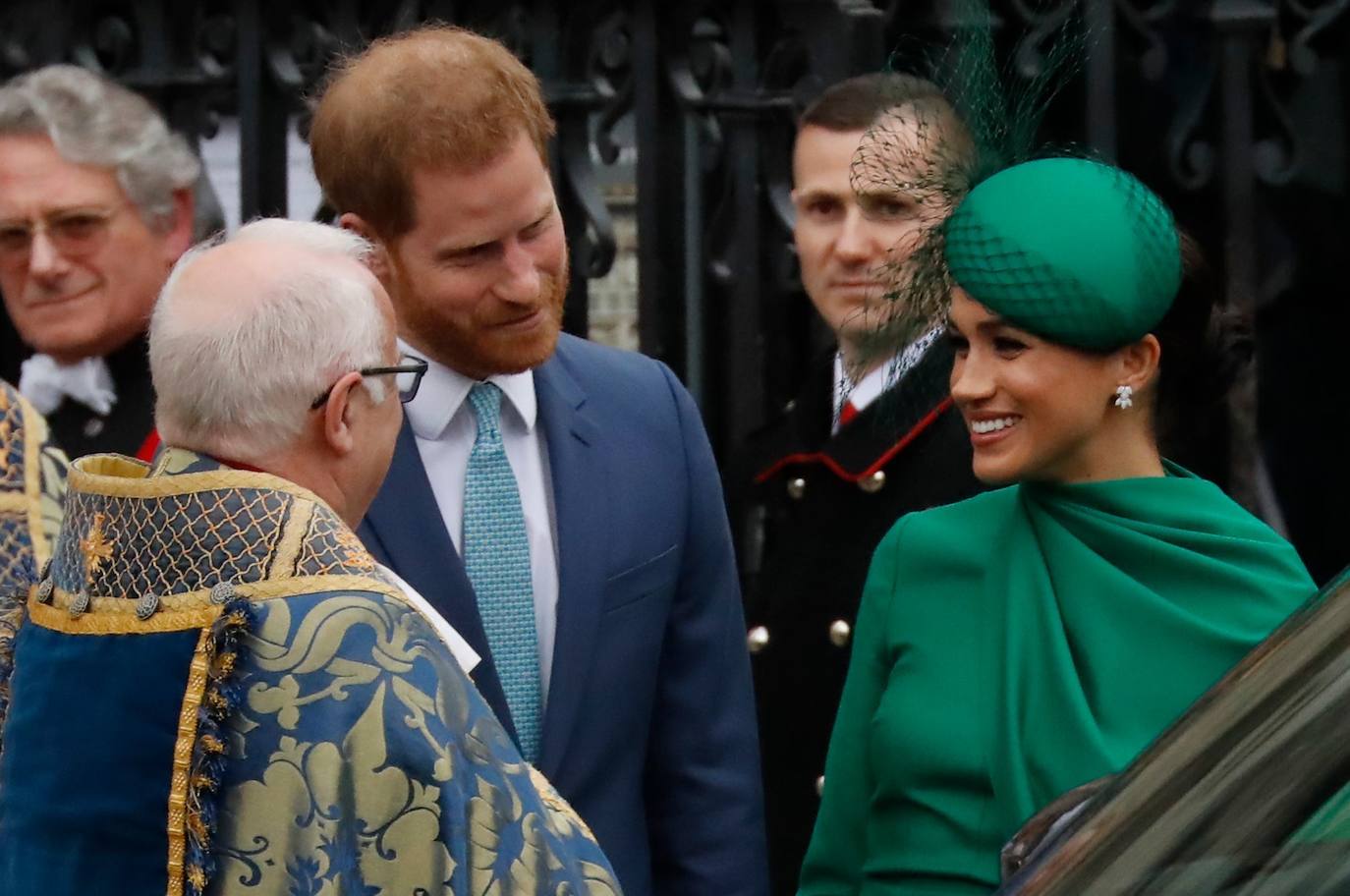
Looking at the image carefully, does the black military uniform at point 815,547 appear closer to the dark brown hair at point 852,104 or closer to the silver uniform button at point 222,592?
the dark brown hair at point 852,104

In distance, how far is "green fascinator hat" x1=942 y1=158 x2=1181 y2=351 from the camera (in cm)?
308

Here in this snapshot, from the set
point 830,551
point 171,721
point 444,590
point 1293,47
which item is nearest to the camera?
point 171,721

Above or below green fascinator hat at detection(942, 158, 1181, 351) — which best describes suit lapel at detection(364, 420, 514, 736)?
below

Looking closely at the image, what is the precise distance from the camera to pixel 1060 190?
124 inches

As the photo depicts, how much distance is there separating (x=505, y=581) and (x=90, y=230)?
61.2 inches

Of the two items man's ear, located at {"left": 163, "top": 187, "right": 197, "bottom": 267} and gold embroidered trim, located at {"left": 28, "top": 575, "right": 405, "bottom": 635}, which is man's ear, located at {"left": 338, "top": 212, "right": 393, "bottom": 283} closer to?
gold embroidered trim, located at {"left": 28, "top": 575, "right": 405, "bottom": 635}

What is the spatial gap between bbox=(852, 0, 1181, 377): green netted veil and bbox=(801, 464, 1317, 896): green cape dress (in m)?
0.24

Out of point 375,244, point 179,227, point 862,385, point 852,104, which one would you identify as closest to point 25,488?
point 375,244

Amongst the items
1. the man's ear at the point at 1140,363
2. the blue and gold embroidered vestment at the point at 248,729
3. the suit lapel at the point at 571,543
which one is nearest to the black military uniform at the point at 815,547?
the suit lapel at the point at 571,543

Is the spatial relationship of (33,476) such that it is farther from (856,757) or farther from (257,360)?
(856,757)

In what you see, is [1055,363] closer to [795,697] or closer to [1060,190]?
[1060,190]

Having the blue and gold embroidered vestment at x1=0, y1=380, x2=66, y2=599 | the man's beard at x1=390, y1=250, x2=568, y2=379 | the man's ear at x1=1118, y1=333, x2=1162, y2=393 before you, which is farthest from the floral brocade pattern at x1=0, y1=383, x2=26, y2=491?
the man's ear at x1=1118, y1=333, x2=1162, y2=393

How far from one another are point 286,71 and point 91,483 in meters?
2.61

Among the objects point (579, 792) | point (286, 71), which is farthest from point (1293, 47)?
point (579, 792)
